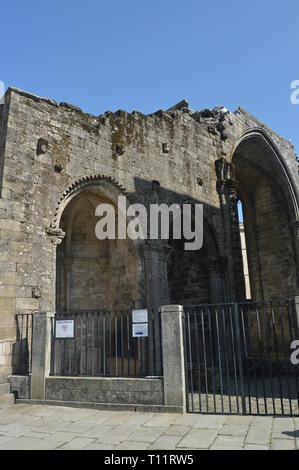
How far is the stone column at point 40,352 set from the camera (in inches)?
244

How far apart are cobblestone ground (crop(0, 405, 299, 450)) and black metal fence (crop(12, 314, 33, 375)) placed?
1.09 m

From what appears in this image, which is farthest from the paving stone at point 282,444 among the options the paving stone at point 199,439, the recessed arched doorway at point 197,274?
the recessed arched doorway at point 197,274

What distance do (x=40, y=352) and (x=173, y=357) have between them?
87.1 inches

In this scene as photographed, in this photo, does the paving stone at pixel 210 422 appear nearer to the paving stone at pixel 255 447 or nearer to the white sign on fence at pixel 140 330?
the paving stone at pixel 255 447

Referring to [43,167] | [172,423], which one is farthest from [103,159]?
[172,423]

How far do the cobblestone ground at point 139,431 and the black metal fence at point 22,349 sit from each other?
1.09 meters

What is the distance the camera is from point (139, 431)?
4449 millimetres

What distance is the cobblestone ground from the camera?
12.8 feet

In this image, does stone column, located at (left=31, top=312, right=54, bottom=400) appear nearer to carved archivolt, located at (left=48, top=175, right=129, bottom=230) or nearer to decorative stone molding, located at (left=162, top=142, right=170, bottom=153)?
carved archivolt, located at (left=48, top=175, right=129, bottom=230)

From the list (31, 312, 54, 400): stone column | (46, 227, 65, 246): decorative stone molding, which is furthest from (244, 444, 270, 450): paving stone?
(46, 227, 65, 246): decorative stone molding

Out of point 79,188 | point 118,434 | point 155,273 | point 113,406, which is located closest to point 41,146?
point 79,188

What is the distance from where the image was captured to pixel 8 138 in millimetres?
7453

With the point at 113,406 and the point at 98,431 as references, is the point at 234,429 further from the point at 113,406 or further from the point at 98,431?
the point at 113,406

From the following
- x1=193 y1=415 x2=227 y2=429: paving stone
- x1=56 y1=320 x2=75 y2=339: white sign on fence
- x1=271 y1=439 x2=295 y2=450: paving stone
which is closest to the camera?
x1=271 y1=439 x2=295 y2=450: paving stone
